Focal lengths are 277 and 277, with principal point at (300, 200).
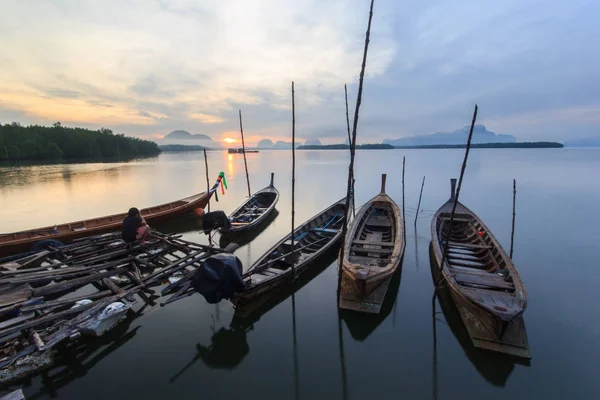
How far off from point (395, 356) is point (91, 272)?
8.72 metres

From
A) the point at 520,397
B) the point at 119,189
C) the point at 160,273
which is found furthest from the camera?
the point at 119,189

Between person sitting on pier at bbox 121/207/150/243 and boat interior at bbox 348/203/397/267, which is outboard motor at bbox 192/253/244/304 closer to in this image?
boat interior at bbox 348/203/397/267

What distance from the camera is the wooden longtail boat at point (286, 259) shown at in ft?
24.4

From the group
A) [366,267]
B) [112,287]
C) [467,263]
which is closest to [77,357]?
[112,287]

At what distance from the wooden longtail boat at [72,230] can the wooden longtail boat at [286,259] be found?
28.0ft

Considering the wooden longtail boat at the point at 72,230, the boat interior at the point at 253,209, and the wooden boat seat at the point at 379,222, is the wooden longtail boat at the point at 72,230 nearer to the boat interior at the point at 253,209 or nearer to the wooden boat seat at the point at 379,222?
the boat interior at the point at 253,209

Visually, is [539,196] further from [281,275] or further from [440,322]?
[281,275]

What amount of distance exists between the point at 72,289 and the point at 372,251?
9.09 meters

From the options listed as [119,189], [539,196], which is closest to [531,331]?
[539,196]

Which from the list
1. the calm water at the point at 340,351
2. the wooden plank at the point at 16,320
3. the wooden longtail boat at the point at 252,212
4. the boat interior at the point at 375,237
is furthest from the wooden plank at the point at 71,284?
the boat interior at the point at 375,237

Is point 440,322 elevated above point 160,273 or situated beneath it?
situated beneath

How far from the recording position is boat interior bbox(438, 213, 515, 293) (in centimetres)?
741

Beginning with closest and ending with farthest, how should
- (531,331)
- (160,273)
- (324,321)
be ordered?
(531,331) < (324,321) < (160,273)

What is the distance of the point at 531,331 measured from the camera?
23.7 ft
